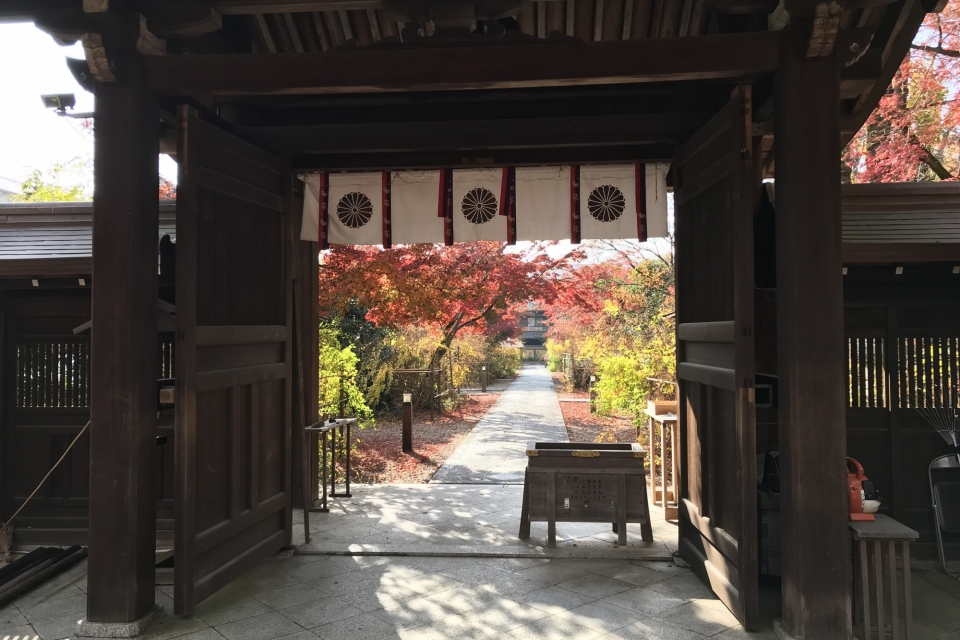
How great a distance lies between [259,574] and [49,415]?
108 inches

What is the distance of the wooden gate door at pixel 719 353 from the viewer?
3803 millimetres

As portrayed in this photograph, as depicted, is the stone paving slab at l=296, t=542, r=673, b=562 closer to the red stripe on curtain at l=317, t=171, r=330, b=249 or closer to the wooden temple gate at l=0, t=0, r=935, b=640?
the wooden temple gate at l=0, t=0, r=935, b=640

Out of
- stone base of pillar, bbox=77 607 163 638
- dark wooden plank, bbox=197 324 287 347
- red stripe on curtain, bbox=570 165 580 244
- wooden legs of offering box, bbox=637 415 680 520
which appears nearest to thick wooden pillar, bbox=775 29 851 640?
wooden legs of offering box, bbox=637 415 680 520

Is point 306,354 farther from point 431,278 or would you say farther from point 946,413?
point 946,413

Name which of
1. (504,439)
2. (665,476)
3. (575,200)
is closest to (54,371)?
(575,200)

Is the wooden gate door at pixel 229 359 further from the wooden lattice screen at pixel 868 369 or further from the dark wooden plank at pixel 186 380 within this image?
the wooden lattice screen at pixel 868 369

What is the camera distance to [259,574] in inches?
192

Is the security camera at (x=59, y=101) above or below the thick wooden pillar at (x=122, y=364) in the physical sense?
above

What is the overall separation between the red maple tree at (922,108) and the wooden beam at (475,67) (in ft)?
24.3

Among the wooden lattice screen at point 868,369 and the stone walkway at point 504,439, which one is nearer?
the wooden lattice screen at point 868,369

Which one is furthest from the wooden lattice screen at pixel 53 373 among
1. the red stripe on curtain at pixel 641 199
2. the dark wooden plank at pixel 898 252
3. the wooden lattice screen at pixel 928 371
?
the wooden lattice screen at pixel 928 371

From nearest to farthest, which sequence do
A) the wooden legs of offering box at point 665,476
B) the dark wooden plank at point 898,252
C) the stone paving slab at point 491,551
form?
the dark wooden plank at point 898,252, the stone paving slab at point 491,551, the wooden legs of offering box at point 665,476

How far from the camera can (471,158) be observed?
5.86 meters

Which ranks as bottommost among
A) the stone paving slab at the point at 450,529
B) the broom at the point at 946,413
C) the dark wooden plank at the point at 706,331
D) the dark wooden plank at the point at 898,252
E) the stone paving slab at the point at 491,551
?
the stone paving slab at the point at 450,529
